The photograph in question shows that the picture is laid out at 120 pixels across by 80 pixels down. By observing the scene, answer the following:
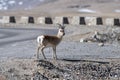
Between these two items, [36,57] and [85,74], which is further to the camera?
[36,57]

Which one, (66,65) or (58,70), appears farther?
(66,65)

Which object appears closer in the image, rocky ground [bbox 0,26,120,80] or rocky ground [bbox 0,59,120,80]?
rocky ground [bbox 0,59,120,80]

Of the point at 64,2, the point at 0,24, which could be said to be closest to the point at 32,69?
the point at 0,24

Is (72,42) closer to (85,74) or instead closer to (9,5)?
(85,74)

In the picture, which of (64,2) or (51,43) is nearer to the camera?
(51,43)

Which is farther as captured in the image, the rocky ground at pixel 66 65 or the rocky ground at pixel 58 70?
the rocky ground at pixel 66 65

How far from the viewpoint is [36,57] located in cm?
2458

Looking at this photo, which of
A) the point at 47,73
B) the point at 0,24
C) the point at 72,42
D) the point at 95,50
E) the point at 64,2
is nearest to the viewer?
the point at 47,73

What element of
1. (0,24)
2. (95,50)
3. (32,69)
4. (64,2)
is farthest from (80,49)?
(64,2)

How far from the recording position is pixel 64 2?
134 m

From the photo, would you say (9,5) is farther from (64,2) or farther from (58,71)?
(58,71)

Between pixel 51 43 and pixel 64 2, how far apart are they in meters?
110

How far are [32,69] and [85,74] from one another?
2.00m

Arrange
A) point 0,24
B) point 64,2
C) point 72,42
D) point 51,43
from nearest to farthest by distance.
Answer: point 51,43, point 72,42, point 0,24, point 64,2
